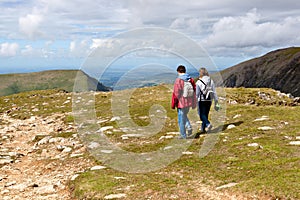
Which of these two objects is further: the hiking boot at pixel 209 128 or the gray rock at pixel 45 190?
the hiking boot at pixel 209 128

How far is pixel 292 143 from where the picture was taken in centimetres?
1430

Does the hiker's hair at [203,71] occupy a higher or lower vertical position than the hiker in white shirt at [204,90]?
higher

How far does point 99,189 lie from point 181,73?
8304mm

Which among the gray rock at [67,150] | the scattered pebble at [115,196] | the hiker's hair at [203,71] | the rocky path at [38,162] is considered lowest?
the rocky path at [38,162]

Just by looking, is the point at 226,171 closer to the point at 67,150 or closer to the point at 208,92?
the point at 208,92

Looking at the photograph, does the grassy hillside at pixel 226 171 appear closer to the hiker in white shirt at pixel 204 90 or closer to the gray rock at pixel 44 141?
the hiker in white shirt at pixel 204 90

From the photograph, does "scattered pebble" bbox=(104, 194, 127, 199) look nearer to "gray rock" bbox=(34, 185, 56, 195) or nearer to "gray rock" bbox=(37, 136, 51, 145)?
"gray rock" bbox=(34, 185, 56, 195)

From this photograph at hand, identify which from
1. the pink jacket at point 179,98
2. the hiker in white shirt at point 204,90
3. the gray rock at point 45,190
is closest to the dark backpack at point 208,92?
the hiker in white shirt at point 204,90

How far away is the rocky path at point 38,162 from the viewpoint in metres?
12.1

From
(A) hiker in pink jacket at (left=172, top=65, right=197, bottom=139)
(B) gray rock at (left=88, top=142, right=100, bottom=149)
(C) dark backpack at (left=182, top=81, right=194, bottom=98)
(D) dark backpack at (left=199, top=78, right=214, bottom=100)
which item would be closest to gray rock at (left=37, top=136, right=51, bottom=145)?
(B) gray rock at (left=88, top=142, right=100, bottom=149)

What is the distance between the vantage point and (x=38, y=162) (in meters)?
16.1

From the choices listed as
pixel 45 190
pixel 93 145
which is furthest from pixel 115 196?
pixel 93 145

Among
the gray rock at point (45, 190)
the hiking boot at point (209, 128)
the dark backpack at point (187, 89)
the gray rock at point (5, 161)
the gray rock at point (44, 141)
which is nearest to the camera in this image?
the gray rock at point (45, 190)

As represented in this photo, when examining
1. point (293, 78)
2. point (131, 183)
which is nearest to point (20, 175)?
point (131, 183)
